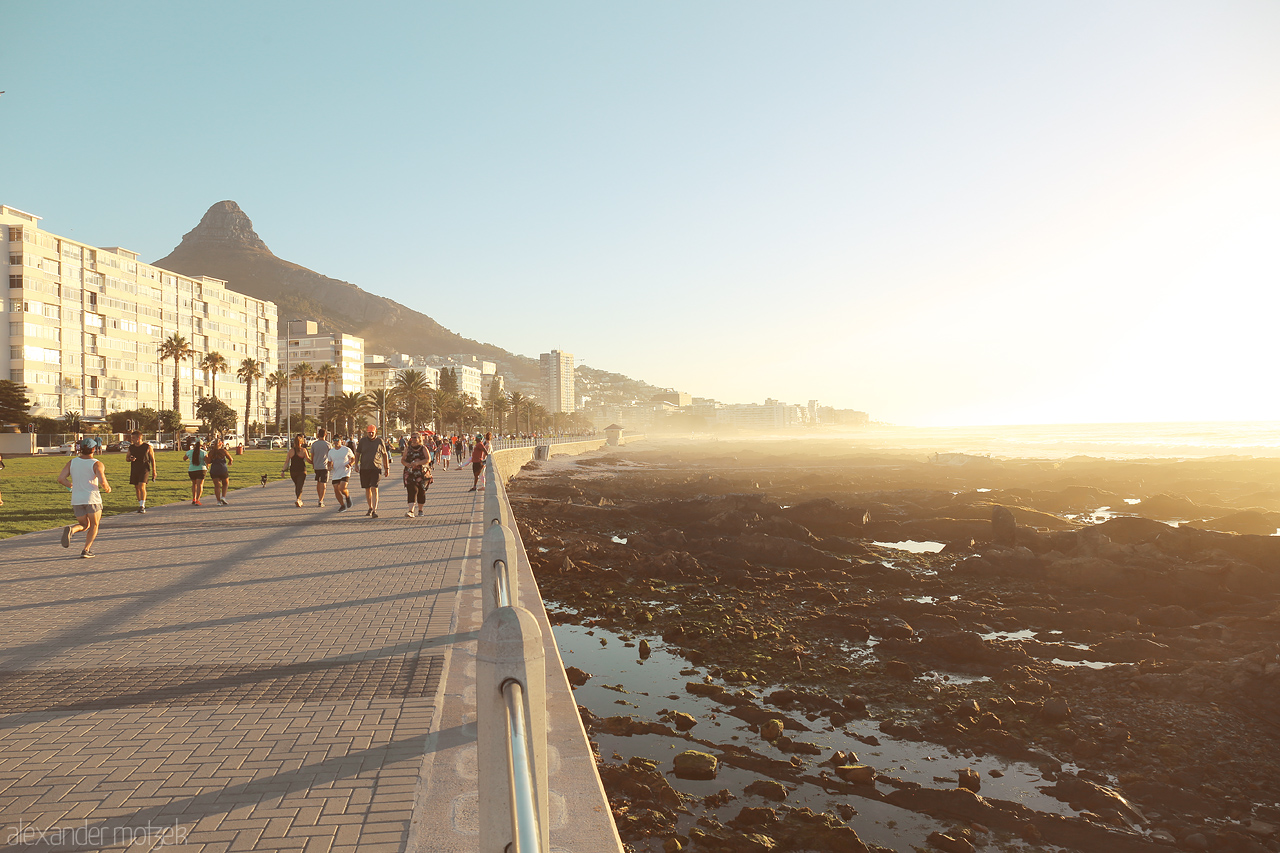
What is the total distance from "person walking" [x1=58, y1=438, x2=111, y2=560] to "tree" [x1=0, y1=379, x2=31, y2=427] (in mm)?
62134

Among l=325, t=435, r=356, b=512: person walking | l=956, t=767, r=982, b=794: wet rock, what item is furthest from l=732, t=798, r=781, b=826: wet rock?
l=325, t=435, r=356, b=512: person walking

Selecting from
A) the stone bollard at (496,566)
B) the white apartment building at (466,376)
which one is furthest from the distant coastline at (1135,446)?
the white apartment building at (466,376)

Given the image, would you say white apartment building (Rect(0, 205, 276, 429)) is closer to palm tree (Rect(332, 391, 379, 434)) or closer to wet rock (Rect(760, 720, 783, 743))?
palm tree (Rect(332, 391, 379, 434))

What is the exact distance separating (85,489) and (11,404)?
62747mm

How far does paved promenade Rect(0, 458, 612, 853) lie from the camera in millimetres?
3244

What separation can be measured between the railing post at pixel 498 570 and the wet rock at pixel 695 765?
2.44 metres

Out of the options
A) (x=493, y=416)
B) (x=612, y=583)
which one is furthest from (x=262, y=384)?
(x=612, y=583)

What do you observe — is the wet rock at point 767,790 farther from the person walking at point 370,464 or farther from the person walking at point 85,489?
the person walking at point 370,464

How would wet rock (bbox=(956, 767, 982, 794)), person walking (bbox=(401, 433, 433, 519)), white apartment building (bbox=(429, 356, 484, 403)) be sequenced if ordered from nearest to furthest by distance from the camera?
wet rock (bbox=(956, 767, 982, 794)) → person walking (bbox=(401, 433, 433, 519)) → white apartment building (bbox=(429, 356, 484, 403))

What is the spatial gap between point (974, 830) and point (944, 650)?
462cm

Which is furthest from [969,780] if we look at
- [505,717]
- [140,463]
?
[140,463]

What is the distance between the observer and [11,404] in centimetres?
5575

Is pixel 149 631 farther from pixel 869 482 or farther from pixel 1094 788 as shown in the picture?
pixel 869 482

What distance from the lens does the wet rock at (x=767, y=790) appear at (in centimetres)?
596
